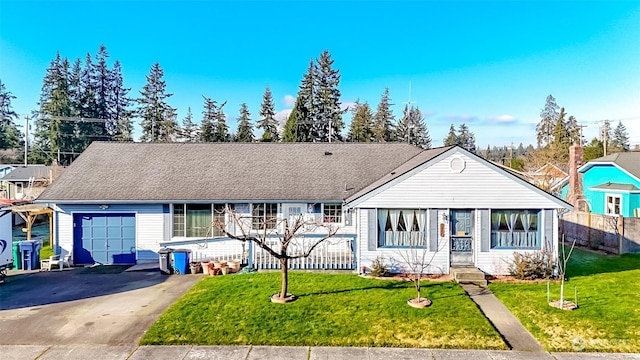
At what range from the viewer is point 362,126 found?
55.3 metres

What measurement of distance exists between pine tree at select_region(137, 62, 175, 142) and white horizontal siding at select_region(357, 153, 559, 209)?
153 feet

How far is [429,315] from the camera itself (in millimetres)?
9680

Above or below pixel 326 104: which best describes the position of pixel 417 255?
below

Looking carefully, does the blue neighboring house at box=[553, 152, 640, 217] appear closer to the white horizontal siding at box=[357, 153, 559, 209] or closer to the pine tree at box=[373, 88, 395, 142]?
the white horizontal siding at box=[357, 153, 559, 209]

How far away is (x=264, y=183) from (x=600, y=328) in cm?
1266

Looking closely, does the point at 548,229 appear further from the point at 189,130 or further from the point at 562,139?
the point at 189,130

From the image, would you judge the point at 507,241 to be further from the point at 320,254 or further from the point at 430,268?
the point at 320,254

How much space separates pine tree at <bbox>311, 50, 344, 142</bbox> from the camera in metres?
50.3

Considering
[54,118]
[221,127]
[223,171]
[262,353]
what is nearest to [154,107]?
[221,127]

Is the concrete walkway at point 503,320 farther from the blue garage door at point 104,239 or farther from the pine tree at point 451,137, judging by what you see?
the pine tree at point 451,137

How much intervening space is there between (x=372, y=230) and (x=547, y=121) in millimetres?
74350

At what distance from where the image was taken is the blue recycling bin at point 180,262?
14461 millimetres

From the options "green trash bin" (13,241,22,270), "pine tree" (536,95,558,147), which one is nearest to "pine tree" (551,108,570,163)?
"pine tree" (536,95,558,147)

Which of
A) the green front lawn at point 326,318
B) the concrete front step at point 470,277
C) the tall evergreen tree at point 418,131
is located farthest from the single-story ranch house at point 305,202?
the tall evergreen tree at point 418,131
